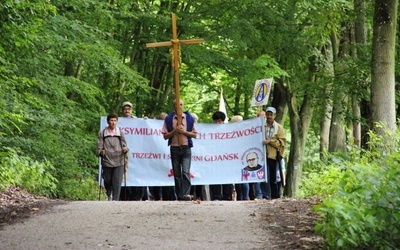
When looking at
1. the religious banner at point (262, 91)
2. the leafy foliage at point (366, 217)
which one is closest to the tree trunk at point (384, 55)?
the religious banner at point (262, 91)

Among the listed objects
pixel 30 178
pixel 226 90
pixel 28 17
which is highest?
pixel 226 90

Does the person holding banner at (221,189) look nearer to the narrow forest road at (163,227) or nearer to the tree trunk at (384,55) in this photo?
the tree trunk at (384,55)

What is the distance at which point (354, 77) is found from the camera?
2366 cm

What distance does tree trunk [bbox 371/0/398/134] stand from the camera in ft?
48.5

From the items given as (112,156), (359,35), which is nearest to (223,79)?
(359,35)

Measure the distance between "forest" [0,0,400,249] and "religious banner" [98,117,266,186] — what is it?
1368 mm

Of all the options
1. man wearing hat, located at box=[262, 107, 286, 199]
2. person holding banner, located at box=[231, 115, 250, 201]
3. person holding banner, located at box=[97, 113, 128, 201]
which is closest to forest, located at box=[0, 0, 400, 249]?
man wearing hat, located at box=[262, 107, 286, 199]

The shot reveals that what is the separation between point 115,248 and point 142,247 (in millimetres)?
262

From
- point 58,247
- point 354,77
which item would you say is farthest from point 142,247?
point 354,77

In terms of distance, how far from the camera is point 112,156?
666 inches

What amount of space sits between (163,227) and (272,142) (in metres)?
8.29

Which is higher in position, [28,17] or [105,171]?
[28,17]

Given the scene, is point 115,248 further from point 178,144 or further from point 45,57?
point 45,57

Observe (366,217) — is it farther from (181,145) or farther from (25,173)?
(25,173)
